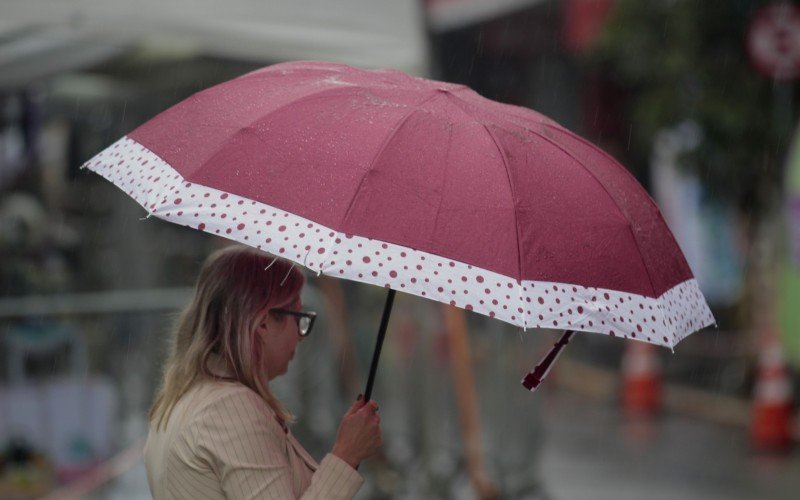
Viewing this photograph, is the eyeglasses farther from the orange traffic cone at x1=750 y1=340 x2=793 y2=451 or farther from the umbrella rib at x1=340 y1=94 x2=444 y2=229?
the orange traffic cone at x1=750 y1=340 x2=793 y2=451

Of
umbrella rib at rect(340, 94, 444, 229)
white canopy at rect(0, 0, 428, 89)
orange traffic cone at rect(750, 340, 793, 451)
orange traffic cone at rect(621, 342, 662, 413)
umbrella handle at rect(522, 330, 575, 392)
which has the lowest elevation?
orange traffic cone at rect(621, 342, 662, 413)

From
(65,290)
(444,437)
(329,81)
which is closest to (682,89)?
(444,437)

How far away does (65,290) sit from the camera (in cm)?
696

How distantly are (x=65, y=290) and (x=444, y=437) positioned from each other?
2576mm

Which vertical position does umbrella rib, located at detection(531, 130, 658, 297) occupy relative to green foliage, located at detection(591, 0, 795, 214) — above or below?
above

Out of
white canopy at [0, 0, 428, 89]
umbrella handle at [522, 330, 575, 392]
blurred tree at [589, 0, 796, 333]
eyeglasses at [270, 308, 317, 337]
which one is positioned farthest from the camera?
blurred tree at [589, 0, 796, 333]

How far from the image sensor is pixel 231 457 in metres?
2.61

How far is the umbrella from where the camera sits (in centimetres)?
255

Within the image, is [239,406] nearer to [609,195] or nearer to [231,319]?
[231,319]

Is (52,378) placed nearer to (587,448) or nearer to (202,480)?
(202,480)

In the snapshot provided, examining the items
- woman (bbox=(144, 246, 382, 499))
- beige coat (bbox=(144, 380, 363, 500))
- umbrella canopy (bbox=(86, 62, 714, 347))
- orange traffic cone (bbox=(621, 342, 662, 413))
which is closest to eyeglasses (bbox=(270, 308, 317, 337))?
woman (bbox=(144, 246, 382, 499))

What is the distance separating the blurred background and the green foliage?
2cm

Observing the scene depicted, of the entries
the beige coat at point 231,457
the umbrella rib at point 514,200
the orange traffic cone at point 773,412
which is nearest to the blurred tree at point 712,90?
the orange traffic cone at point 773,412

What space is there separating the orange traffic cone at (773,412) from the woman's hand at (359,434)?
862 cm
